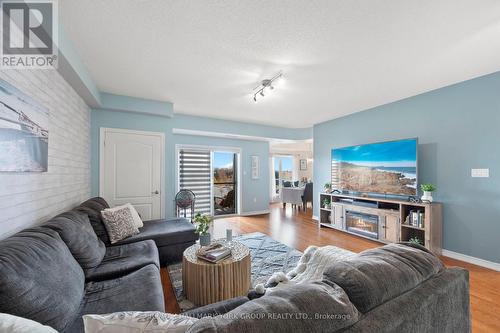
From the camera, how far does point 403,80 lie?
283cm

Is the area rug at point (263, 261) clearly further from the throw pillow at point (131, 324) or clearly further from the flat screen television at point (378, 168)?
the flat screen television at point (378, 168)

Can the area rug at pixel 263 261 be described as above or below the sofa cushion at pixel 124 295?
below

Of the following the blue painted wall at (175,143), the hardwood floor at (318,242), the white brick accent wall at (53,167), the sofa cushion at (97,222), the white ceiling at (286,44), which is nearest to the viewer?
the white brick accent wall at (53,167)

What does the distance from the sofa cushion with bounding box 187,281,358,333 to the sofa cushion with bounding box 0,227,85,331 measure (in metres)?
0.96

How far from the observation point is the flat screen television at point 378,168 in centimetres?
331

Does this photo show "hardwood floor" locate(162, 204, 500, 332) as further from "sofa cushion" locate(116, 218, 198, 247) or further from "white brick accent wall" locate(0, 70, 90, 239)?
"white brick accent wall" locate(0, 70, 90, 239)

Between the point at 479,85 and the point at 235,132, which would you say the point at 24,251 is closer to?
the point at 235,132

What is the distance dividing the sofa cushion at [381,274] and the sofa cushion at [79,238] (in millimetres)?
1862

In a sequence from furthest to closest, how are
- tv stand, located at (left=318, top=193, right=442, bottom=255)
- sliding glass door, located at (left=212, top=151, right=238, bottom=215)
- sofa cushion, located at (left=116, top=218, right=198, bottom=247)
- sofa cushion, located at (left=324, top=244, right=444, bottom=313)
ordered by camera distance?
sliding glass door, located at (left=212, top=151, right=238, bottom=215), tv stand, located at (left=318, top=193, right=442, bottom=255), sofa cushion, located at (left=116, top=218, right=198, bottom=247), sofa cushion, located at (left=324, top=244, right=444, bottom=313)

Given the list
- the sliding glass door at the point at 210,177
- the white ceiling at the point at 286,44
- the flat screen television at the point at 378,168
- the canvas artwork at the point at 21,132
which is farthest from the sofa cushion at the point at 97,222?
the flat screen television at the point at 378,168

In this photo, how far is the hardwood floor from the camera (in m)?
1.87

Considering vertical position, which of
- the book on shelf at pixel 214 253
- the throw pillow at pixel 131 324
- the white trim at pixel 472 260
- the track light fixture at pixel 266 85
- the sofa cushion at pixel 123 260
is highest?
the track light fixture at pixel 266 85

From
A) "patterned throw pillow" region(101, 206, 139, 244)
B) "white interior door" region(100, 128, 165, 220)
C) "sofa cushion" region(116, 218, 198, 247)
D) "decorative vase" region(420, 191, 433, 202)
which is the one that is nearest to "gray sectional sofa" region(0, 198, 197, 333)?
"patterned throw pillow" region(101, 206, 139, 244)

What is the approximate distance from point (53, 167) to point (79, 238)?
2.77 feet
